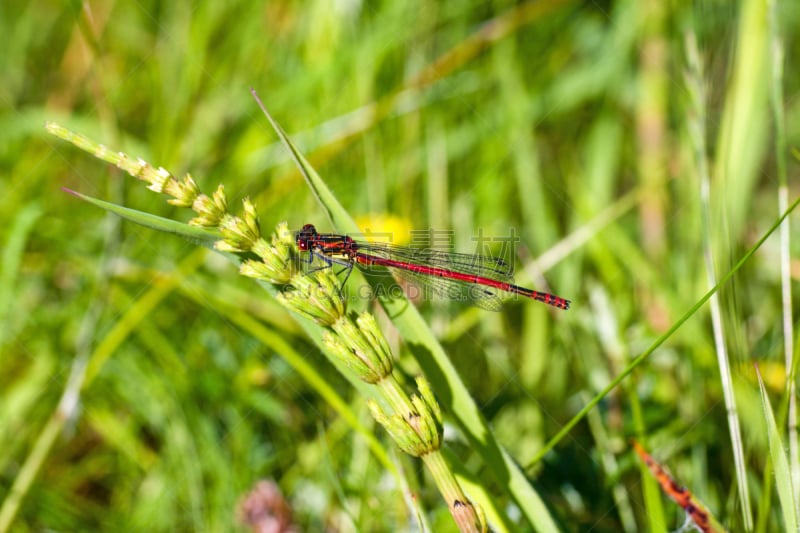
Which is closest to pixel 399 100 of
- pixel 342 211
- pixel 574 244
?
pixel 574 244

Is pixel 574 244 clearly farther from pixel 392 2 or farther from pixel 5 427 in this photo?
pixel 5 427

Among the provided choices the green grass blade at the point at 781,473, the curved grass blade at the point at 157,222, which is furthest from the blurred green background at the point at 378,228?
the curved grass blade at the point at 157,222

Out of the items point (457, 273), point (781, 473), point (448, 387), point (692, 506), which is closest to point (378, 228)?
point (457, 273)

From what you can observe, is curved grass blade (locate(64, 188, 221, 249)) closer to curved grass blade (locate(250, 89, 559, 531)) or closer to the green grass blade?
curved grass blade (locate(250, 89, 559, 531))

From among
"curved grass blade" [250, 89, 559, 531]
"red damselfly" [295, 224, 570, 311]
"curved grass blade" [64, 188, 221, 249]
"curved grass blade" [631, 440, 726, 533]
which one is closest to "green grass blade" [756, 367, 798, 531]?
"curved grass blade" [631, 440, 726, 533]

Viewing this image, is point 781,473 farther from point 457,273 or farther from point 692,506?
point 457,273

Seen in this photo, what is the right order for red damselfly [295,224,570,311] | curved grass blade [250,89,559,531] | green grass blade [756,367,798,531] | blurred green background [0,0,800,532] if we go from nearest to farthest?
green grass blade [756,367,798,531] → curved grass blade [250,89,559,531] → blurred green background [0,0,800,532] → red damselfly [295,224,570,311]
